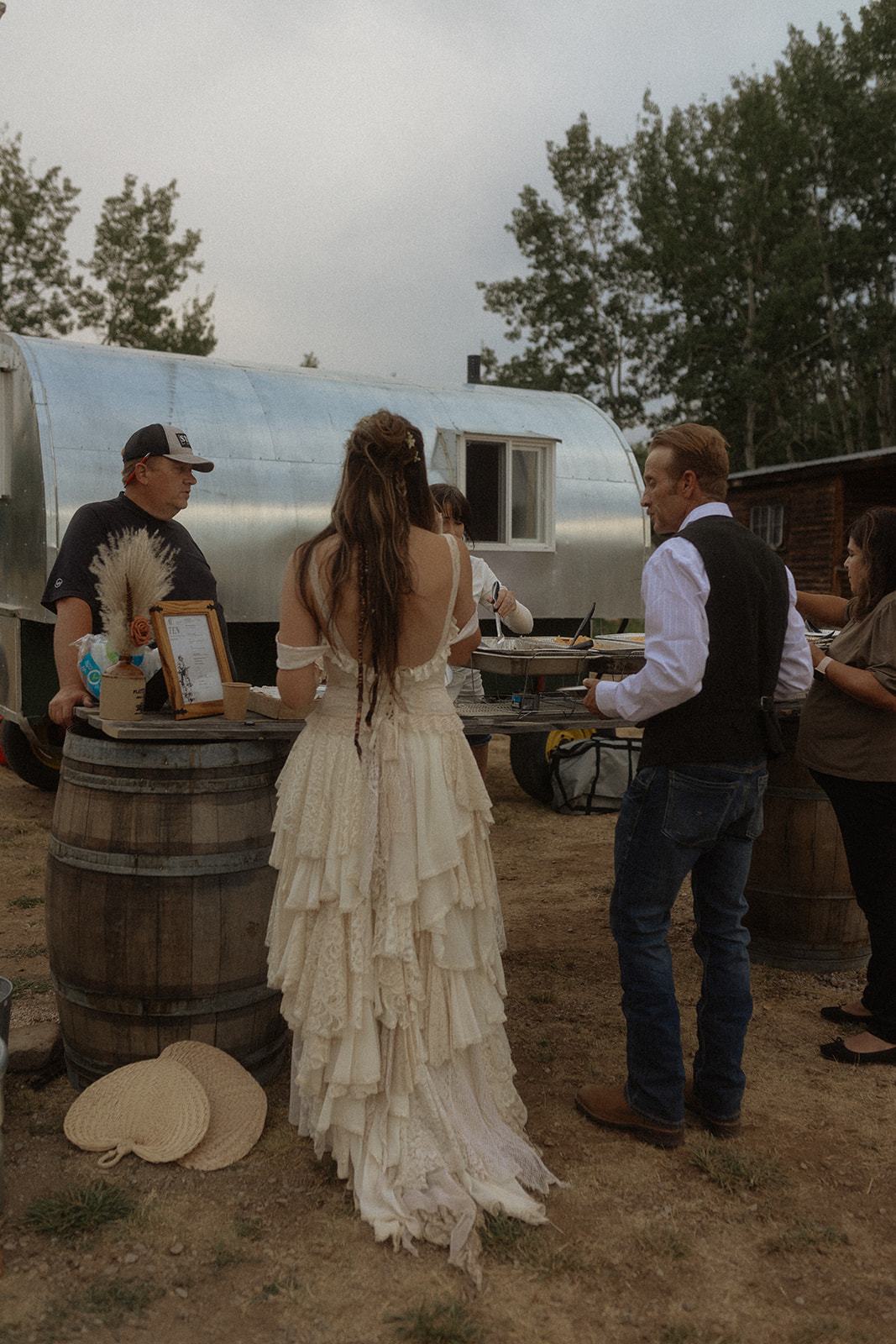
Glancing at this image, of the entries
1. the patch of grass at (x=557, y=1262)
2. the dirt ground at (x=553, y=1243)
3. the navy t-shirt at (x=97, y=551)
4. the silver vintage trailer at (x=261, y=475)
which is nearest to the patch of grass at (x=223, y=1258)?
the dirt ground at (x=553, y=1243)

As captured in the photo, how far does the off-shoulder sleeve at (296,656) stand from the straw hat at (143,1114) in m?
1.33

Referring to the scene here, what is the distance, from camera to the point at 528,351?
112 feet

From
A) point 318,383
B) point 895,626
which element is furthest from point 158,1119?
point 318,383

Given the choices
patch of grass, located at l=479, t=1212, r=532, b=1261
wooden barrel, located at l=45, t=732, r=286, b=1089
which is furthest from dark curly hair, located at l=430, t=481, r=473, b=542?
patch of grass, located at l=479, t=1212, r=532, b=1261

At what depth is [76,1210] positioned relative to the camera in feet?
8.31

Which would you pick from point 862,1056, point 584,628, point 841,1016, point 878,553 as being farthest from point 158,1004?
point 878,553

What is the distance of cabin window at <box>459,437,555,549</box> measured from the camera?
8.05 metres

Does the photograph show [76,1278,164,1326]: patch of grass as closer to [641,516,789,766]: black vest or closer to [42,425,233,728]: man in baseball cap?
[42,425,233,728]: man in baseball cap

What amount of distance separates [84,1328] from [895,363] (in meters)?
33.3

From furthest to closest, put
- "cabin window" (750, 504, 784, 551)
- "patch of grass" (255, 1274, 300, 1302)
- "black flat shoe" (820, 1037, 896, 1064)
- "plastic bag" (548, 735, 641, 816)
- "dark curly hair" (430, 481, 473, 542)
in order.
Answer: "cabin window" (750, 504, 784, 551), "plastic bag" (548, 735, 641, 816), "dark curly hair" (430, 481, 473, 542), "black flat shoe" (820, 1037, 896, 1064), "patch of grass" (255, 1274, 300, 1302)

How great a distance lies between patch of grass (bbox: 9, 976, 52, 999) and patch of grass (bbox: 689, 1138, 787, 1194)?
2.73 metres

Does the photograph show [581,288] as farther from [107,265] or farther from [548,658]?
[548,658]

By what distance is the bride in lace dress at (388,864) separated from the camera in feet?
8.03

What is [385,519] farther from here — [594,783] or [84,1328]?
[594,783]
